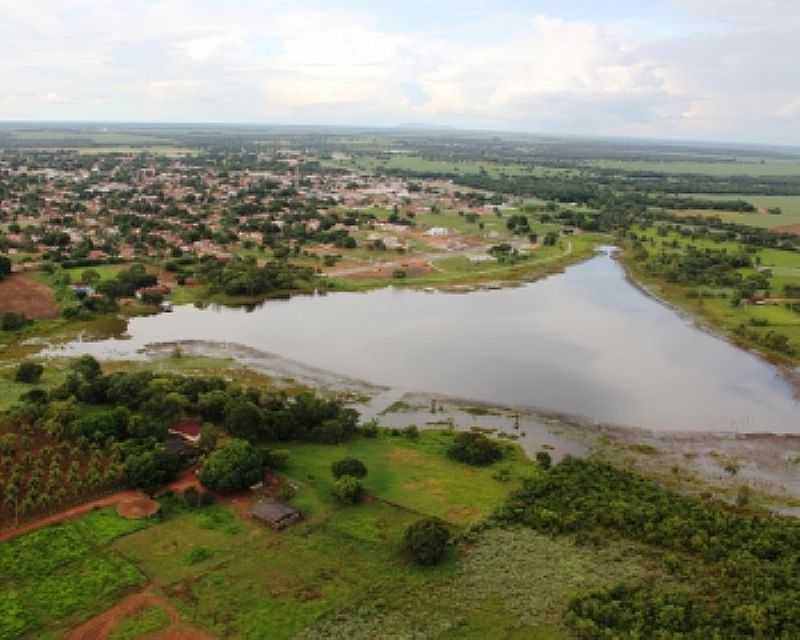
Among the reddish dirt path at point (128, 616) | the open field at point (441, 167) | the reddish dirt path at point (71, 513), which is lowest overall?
the reddish dirt path at point (128, 616)

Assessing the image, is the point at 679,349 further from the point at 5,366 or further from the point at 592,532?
the point at 5,366

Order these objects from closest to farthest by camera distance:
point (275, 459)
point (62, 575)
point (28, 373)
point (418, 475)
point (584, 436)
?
point (62, 575) → point (275, 459) → point (418, 475) → point (584, 436) → point (28, 373)

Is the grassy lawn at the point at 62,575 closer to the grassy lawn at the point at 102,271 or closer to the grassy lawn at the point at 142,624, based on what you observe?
the grassy lawn at the point at 142,624

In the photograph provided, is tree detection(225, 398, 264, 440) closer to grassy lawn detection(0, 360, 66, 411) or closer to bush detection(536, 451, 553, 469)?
grassy lawn detection(0, 360, 66, 411)

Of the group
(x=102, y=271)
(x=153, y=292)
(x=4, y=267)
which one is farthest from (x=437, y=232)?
(x=4, y=267)

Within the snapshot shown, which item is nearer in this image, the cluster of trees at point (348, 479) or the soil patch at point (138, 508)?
the soil patch at point (138, 508)

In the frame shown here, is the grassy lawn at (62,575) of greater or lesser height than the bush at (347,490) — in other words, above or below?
below

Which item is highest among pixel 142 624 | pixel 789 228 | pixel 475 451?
pixel 789 228

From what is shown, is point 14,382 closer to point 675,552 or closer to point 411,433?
point 411,433

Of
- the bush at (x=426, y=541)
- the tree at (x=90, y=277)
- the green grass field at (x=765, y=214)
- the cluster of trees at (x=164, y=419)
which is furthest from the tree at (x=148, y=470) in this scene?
the green grass field at (x=765, y=214)
